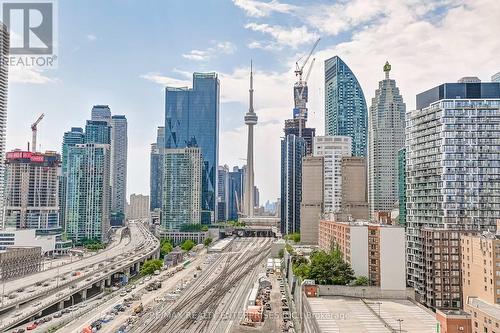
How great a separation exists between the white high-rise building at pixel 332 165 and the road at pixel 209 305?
31.0m

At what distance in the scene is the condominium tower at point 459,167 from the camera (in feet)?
215

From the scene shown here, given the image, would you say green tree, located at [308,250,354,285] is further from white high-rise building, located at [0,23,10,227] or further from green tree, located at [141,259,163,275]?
white high-rise building, located at [0,23,10,227]

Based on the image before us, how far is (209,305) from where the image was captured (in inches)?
2945

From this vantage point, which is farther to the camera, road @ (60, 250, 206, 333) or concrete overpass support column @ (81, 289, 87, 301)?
concrete overpass support column @ (81, 289, 87, 301)

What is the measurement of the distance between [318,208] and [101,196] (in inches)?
3620

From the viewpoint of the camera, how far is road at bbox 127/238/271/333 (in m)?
61.9

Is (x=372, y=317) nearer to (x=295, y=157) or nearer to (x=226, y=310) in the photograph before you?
(x=226, y=310)

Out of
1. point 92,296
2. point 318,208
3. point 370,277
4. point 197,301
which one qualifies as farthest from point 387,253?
point 318,208

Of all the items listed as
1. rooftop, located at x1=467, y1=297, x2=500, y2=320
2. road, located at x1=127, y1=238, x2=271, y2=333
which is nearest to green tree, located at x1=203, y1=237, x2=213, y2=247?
road, located at x1=127, y1=238, x2=271, y2=333

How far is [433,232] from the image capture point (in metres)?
63.2

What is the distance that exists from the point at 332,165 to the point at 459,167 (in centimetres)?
7485

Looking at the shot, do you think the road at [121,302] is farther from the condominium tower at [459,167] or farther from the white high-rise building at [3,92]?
the white high-rise building at [3,92]

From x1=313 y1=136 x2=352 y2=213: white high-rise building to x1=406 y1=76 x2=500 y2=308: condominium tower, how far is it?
69076mm

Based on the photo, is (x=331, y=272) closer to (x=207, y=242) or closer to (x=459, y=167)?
(x=459, y=167)
